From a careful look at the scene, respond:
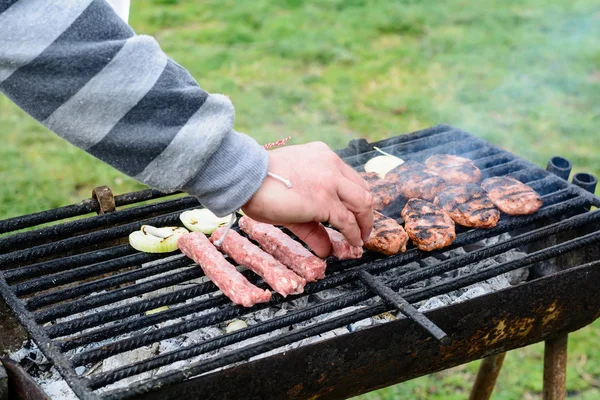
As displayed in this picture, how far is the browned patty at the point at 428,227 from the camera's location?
3.07 meters

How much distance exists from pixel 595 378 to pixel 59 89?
4070 millimetres

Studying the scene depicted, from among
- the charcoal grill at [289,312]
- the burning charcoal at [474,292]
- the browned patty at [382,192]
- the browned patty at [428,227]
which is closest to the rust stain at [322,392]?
the charcoal grill at [289,312]

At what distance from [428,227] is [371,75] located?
5164 millimetres

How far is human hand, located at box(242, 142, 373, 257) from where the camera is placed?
2.16 meters

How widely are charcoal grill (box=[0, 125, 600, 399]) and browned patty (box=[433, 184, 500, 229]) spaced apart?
6cm

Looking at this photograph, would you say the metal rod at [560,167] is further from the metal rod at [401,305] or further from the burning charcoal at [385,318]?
the metal rod at [401,305]

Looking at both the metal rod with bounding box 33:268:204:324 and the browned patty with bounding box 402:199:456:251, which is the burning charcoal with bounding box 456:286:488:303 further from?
the metal rod with bounding box 33:268:204:324

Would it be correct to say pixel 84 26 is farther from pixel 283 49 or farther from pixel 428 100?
pixel 283 49

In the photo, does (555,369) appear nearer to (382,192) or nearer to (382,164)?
(382,192)

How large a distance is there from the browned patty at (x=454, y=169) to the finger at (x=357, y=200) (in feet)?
3.97

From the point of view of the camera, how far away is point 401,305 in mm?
2604

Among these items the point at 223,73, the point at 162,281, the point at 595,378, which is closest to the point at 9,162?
the point at 223,73

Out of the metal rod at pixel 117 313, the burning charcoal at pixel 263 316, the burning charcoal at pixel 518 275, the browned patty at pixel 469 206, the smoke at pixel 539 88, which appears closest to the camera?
the metal rod at pixel 117 313

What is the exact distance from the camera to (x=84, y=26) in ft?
6.17
